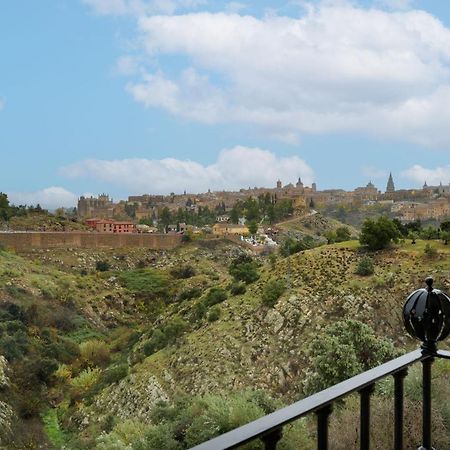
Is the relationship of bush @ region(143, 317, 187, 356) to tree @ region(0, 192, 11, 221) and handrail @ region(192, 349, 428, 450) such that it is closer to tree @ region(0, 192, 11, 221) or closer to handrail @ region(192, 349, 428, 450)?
handrail @ region(192, 349, 428, 450)

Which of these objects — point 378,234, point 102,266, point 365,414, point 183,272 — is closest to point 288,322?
point 378,234

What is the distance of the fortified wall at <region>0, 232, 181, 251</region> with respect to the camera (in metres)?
38.4

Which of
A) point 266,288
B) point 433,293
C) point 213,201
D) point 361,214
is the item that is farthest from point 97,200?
point 433,293

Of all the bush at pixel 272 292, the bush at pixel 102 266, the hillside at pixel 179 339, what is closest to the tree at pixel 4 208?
the bush at pixel 102 266

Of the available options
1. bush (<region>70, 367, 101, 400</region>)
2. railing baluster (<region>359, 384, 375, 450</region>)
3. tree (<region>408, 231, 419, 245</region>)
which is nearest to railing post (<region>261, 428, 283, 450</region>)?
railing baluster (<region>359, 384, 375, 450</region>)

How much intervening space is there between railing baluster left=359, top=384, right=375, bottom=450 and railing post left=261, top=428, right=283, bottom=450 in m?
0.38

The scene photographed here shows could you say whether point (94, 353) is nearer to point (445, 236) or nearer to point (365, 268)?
point (365, 268)

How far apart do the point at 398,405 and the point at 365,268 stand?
19.7m

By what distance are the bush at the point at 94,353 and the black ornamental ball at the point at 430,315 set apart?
21842 mm

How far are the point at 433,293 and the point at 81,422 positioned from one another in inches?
630

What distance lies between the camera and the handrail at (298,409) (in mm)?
876

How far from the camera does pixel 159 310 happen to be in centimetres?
3112

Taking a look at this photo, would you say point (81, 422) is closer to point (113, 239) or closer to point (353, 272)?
point (353, 272)

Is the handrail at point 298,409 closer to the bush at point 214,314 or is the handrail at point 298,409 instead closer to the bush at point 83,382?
the bush at point 83,382
